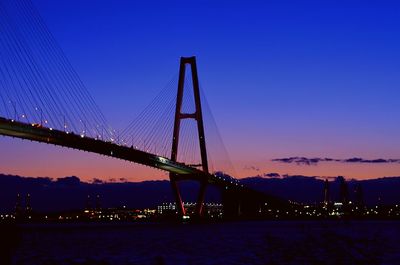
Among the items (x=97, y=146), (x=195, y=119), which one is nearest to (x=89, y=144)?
(x=97, y=146)

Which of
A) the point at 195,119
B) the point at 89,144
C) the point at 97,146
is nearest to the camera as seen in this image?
the point at 89,144

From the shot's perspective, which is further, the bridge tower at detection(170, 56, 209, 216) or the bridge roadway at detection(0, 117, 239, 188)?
the bridge tower at detection(170, 56, 209, 216)

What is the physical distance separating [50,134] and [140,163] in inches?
553

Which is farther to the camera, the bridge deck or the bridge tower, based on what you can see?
the bridge tower

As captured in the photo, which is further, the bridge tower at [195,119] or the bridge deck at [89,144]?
the bridge tower at [195,119]

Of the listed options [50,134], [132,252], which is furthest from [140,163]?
[132,252]

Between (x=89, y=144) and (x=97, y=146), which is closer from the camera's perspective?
(x=89, y=144)

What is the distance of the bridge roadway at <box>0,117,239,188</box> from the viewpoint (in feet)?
141

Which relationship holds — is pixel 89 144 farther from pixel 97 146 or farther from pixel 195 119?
pixel 195 119

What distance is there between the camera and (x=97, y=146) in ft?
173

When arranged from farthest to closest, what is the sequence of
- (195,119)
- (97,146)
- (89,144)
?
1. (195,119)
2. (97,146)
3. (89,144)

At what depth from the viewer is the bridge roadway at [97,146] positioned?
4306 cm

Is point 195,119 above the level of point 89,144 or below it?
above

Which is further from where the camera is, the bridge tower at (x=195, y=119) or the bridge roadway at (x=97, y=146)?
the bridge tower at (x=195, y=119)
